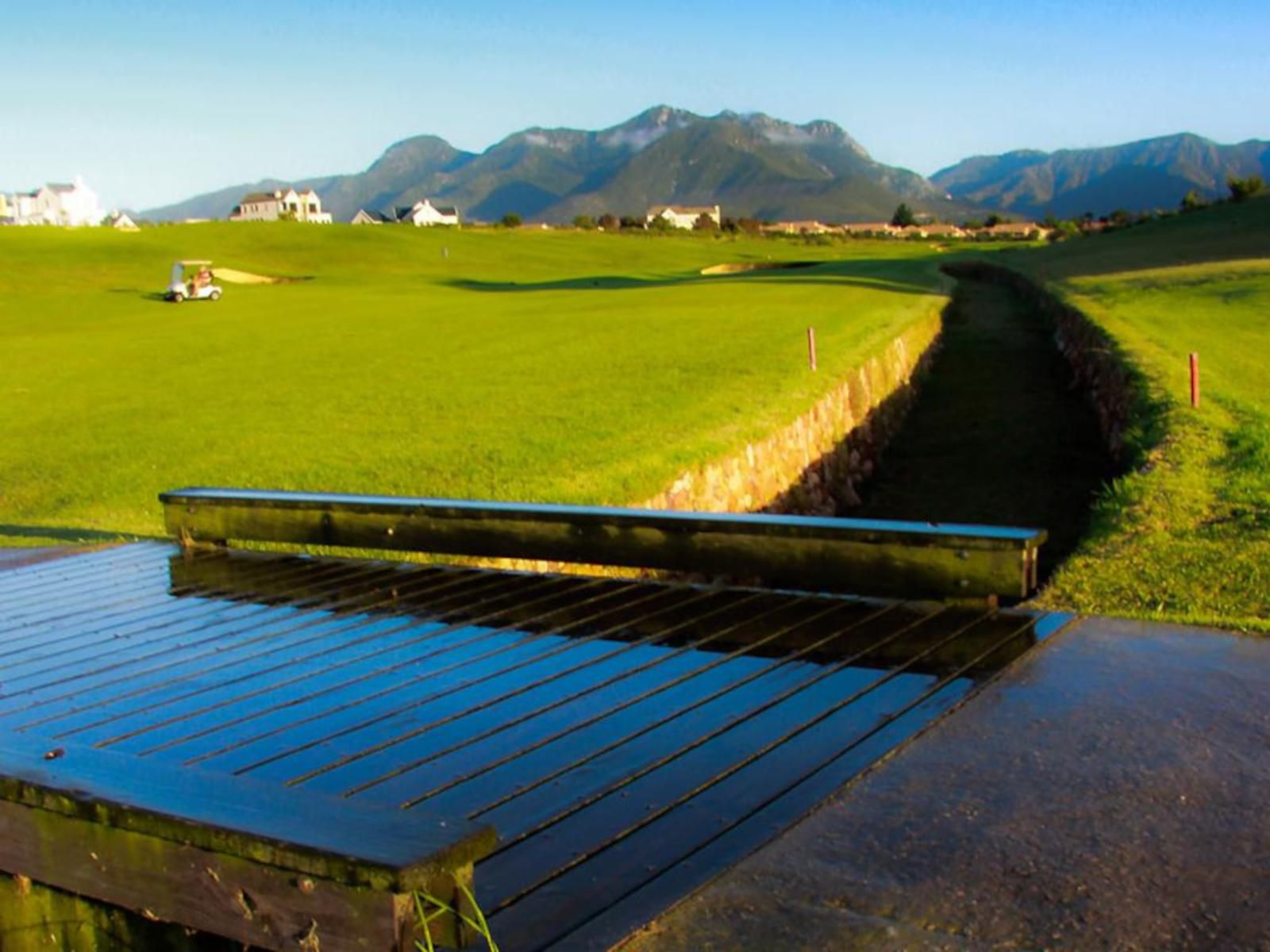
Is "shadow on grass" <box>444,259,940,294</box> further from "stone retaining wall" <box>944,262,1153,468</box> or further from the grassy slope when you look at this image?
the grassy slope

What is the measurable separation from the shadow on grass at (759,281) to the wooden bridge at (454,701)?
107 feet

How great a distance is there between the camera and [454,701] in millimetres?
4531

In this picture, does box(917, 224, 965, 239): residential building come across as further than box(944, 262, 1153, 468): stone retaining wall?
Yes

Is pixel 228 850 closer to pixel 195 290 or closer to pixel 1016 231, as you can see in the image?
pixel 195 290

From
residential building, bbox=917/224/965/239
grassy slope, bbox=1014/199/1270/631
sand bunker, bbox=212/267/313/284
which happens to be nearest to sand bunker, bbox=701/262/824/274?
sand bunker, bbox=212/267/313/284

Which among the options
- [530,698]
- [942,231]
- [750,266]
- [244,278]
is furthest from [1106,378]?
[942,231]

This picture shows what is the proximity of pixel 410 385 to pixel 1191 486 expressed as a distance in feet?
39.0

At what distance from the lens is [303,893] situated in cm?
251

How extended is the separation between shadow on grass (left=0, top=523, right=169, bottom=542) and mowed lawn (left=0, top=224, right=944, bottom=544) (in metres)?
0.05

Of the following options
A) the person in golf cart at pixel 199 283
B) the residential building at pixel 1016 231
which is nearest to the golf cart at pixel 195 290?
the person in golf cart at pixel 199 283

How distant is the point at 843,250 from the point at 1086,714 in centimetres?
9159

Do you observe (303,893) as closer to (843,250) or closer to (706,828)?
(706,828)

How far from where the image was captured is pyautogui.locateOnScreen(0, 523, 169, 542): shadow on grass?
9.52 m

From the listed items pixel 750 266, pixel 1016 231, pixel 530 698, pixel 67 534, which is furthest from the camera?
pixel 1016 231
